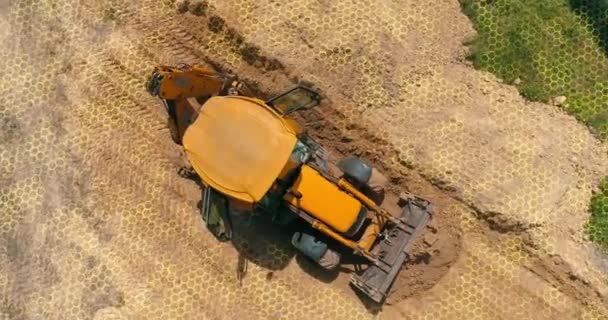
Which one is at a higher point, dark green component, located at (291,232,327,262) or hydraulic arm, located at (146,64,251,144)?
hydraulic arm, located at (146,64,251,144)

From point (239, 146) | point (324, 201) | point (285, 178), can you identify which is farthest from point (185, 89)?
point (324, 201)

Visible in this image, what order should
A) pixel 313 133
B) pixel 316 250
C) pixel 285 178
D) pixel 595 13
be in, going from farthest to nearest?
1. pixel 595 13
2. pixel 313 133
3. pixel 316 250
4. pixel 285 178

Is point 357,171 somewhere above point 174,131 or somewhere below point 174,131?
above

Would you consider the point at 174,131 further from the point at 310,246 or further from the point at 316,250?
the point at 316,250

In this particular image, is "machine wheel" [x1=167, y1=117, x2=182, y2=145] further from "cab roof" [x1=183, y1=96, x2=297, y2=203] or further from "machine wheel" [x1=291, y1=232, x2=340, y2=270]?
"machine wheel" [x1=291, y1=232, x2=340, y2=270]

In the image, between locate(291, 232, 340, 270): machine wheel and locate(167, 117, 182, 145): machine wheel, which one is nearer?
locate(291, 232, 340, 270): machine wheel

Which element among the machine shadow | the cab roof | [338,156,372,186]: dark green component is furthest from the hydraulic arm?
the machine shadow

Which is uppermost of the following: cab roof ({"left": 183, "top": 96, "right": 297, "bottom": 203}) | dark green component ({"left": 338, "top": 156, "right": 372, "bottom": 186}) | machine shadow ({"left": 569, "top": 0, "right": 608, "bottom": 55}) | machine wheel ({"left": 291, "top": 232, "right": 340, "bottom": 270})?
machine shadow ({"left": 569, "top": 0, "right": 608, "bottom": 55})

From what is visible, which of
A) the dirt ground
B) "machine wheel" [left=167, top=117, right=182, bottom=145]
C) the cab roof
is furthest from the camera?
the dirt ground

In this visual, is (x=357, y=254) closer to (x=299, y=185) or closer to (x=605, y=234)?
(x=299, y=185)
